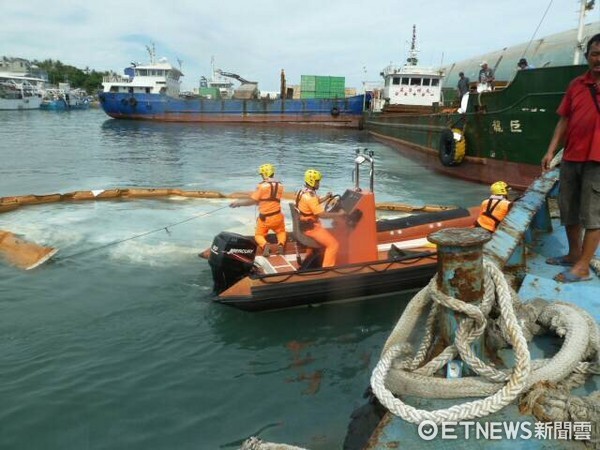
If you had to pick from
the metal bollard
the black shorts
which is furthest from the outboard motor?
the metal bollard

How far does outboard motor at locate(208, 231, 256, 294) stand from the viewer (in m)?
5.95

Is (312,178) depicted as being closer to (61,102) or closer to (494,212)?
(494,212)

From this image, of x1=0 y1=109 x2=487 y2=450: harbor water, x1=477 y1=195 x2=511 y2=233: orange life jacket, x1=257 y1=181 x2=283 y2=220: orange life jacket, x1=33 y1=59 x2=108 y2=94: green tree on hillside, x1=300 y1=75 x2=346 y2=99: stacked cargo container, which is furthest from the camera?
x1=33 y1=59 x2=108 y2=94: green tree on hillside

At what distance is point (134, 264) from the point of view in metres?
7.43

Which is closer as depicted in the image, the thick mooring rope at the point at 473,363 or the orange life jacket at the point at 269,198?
the thick mooring rope at the point at 473,363

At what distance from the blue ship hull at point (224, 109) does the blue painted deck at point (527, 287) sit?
39538 mm

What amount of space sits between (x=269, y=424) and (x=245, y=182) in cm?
1229

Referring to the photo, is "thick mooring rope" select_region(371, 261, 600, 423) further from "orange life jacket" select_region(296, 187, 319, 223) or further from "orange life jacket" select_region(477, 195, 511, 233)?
"orange life jacket" select_region(477, 195, 511, 233)

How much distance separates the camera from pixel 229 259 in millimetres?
5957

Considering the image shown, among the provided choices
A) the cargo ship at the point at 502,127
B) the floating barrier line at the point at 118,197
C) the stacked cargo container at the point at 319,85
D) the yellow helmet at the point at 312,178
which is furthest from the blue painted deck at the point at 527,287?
the stacked cargo container at the point at 319,85

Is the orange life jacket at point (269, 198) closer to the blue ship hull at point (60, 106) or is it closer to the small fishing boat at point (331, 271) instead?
the small fishing boat at point (331, 271)

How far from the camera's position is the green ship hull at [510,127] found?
39.2ft

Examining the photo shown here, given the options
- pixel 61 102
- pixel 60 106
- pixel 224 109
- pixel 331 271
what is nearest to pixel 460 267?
pixel 331 271

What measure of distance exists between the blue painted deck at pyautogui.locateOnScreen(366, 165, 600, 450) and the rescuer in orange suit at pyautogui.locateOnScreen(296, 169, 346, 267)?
7.68 ft
